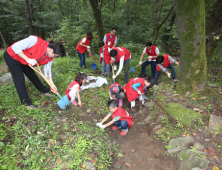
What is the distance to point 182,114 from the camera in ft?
9.81

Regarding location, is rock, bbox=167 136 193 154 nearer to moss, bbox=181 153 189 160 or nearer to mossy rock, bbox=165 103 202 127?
moss, bbox=181 153 189 160

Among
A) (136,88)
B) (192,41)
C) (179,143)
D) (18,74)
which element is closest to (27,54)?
(18,74)

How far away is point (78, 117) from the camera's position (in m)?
3.21

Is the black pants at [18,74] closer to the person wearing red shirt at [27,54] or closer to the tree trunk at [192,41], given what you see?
the person wearing red shirt at [27,54]

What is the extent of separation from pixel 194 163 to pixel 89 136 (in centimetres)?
201

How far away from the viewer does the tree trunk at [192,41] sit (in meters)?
3.05

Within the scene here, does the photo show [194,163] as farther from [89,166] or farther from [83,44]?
[83,44]

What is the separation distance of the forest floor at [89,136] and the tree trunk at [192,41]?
0.41m

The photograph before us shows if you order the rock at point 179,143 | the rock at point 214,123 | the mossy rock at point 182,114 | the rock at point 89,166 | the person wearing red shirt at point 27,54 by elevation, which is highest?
the person wearing red shirt at point 27,54

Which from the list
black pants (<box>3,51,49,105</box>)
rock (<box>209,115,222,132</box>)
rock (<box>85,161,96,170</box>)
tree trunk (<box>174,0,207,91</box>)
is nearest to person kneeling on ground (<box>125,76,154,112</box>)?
tree trunk (<box>174,0,207,91</box>)

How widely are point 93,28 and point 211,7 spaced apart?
6.90 meters

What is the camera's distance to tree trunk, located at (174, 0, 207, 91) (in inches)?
120

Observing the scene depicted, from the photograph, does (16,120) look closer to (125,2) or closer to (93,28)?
(93,28)

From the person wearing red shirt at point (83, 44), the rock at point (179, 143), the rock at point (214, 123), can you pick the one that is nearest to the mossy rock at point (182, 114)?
the rock at point (214, 123)
